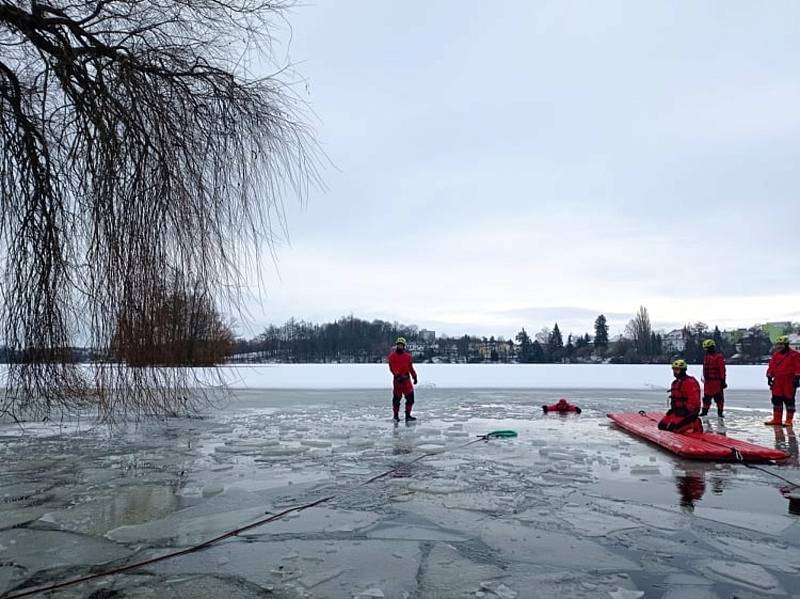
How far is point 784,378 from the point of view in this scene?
1076 cm

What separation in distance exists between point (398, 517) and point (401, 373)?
266 inches

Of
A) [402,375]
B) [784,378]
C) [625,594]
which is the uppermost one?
[402,375]

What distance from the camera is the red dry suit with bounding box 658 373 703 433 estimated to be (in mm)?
8523

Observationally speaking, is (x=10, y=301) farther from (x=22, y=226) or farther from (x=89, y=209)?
(x=89, y=209)

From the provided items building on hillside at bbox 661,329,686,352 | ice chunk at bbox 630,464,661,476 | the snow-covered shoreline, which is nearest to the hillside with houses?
building on hillside at bbox 661,329,686,352

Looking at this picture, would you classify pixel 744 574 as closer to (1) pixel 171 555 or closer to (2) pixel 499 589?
(2) pixel 499 589

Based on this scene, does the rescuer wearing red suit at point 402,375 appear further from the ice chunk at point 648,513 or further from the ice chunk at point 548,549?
the ice chunk at point 548,549

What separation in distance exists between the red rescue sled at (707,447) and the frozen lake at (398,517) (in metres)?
0.24

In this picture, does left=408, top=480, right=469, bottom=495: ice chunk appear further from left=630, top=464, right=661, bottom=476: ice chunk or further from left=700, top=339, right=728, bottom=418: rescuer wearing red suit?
left=700, top=339, right=728, bottom=418: rescuer wearing red suit

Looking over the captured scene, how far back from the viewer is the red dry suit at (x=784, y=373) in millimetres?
10680

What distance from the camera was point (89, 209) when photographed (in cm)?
393

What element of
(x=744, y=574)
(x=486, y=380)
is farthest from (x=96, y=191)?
(x=486, y=380)

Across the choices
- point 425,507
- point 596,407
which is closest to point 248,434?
point 425,507

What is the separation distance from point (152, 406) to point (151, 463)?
3334 mm
